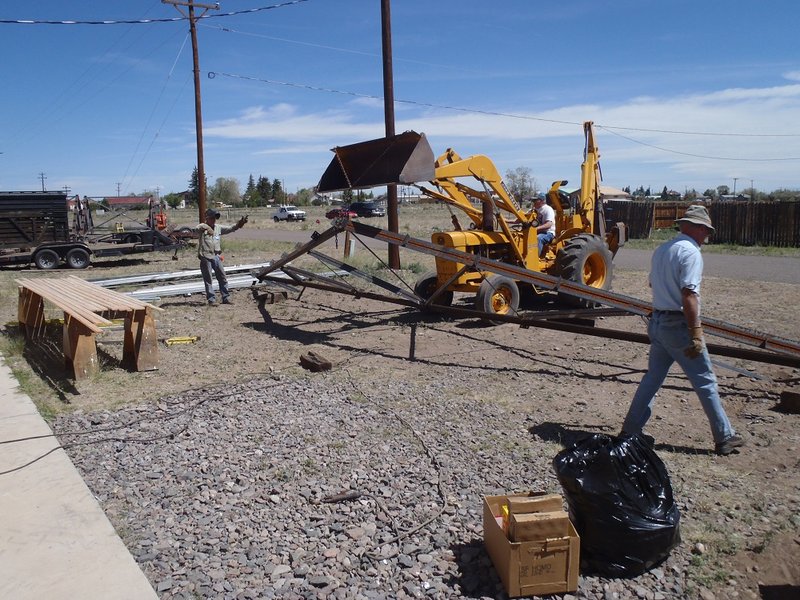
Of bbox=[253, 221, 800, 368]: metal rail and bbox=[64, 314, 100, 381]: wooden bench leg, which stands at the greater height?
bbox=[253, 221, 800, 368]: metal rail

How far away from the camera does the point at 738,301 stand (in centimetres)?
1203

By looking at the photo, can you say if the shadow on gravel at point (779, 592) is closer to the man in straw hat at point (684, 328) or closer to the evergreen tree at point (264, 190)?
the man in straw hat at point (684, 328)

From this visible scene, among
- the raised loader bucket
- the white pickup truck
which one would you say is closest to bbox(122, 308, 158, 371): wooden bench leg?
the raised loader bucket

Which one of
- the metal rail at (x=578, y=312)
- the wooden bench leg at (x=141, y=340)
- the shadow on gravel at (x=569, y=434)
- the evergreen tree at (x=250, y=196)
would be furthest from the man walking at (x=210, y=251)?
the evergreen tree at (x=250, y=196)

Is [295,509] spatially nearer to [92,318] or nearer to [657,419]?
[657,419]

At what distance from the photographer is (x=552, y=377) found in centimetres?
740

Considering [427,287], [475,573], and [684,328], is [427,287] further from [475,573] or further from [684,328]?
[475,573]

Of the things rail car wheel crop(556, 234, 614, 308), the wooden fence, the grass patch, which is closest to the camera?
rail car wheel crop(556, 234, 614, 308)

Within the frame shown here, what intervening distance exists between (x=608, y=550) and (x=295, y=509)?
6.36 ft

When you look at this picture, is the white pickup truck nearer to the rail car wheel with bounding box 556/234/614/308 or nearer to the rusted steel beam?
the rail car wheel with bounding box 556/234/614/308

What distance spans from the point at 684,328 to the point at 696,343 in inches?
8.2

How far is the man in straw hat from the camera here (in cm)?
489

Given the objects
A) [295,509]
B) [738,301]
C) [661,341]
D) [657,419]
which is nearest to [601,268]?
[738,301]

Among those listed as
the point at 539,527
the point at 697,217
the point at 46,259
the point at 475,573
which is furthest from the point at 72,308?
the point at 46,259
